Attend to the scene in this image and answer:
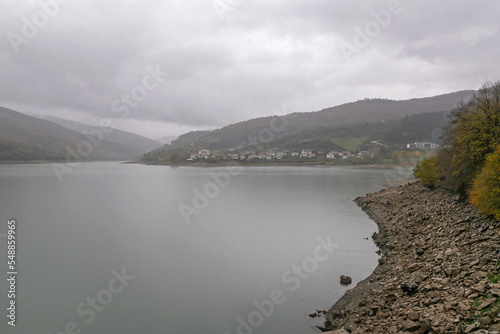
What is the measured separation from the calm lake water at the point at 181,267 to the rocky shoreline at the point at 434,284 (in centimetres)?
93

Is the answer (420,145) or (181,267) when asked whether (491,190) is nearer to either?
(181,267)

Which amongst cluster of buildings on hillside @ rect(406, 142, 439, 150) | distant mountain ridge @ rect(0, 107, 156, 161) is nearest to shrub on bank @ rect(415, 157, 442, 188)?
cluster of buildings on hillside @ rect(406, 142, 439, 150)

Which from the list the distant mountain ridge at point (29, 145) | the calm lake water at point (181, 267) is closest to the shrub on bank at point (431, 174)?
the calm lake water at point (181, 267)

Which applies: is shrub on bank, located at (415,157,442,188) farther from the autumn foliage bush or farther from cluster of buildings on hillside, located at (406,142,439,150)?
cluster of buildings on hillside, located at (406,142,439,150)

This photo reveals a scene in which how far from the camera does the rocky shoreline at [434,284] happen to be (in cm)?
582

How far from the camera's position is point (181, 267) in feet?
40.8

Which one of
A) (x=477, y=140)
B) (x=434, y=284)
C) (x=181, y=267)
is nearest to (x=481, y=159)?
(x=477, y=140)

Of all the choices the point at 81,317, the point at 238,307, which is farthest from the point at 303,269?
the point at 81,317

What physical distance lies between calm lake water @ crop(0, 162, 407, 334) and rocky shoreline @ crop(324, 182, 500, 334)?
36.5 inches

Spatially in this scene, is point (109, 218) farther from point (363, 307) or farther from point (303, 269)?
point (363, 307)

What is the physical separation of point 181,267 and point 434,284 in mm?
8587

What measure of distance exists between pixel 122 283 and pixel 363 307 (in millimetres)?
7710

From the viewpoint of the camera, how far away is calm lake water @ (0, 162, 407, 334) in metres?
8.57

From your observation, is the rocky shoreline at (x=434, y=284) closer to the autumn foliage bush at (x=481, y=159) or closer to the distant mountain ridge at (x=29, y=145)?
the autumn foliage bush at (x=481, y=159)
